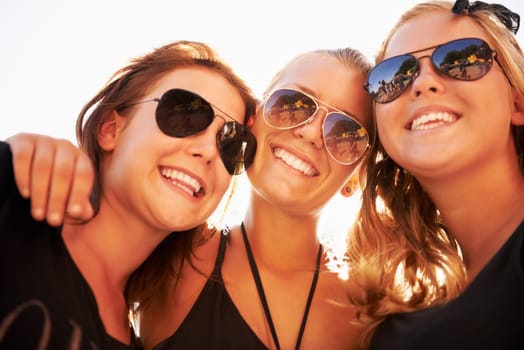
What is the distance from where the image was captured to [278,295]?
2898 millimetres

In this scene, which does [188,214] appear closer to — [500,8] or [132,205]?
[132,205]

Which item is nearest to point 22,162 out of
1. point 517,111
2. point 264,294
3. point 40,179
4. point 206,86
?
point 40,179

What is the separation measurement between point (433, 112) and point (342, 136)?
0.68 meters

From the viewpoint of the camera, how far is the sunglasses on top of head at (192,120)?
7.55ft

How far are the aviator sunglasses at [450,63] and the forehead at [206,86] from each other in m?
0.97

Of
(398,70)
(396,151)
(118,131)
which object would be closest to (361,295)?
(396,151)

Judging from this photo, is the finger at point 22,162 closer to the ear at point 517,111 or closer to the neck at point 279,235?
the neck at point 279,235

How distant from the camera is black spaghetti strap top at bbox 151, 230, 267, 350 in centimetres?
240

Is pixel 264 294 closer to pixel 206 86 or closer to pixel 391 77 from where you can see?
pixel 206 86

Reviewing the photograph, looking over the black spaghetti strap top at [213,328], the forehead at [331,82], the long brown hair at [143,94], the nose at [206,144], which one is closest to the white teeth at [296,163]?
the long brown hair at [143,94]

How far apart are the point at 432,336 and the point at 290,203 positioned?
4.41 feet

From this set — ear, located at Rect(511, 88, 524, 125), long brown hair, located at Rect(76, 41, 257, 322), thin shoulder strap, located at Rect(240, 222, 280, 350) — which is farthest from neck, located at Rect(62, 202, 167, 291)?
ear, located at Rect(511, 88, 524, 125)

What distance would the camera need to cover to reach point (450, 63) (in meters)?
2.29

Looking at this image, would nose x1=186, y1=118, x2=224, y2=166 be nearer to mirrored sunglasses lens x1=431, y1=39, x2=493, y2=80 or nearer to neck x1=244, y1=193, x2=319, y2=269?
neck x1=244, y1=193, x2=319, y2=269
